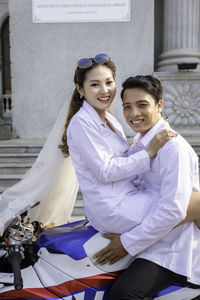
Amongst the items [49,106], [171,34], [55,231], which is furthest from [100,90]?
[171,34]

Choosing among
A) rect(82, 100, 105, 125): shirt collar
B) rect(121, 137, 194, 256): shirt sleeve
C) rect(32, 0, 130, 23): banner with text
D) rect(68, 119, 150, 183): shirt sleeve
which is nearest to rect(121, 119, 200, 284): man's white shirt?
rect(121, 137, 194, 256): shirt sleeve

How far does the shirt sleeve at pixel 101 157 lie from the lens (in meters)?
1.50

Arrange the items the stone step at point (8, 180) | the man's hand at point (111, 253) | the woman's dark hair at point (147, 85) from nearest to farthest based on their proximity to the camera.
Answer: the man's hand at point (111, 253) → the woman's dark hair at point (147, 85) → the stone step at point (8, 180)

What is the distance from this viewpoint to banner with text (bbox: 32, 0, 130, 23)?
21.1 feet

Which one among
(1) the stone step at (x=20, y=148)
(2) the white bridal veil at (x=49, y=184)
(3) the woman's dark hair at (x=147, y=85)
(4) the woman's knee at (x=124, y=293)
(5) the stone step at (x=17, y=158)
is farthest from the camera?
(1) the stone step at (x=20, y=148)

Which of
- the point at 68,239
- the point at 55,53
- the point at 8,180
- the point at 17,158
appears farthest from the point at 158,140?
the point at 55,53

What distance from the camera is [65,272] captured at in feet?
4.90

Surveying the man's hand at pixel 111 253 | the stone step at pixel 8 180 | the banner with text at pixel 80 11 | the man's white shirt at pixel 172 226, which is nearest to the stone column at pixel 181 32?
the banner with text at pixel 80 11

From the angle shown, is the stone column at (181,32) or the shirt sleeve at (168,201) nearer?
the shirt sleeve at (168,201)

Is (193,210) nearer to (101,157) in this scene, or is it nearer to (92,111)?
(101,157)

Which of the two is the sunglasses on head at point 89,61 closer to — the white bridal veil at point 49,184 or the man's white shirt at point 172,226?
the white bridal veil at point 49,184

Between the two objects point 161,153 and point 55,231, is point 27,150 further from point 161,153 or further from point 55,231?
point 161,153

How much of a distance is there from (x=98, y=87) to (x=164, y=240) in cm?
93

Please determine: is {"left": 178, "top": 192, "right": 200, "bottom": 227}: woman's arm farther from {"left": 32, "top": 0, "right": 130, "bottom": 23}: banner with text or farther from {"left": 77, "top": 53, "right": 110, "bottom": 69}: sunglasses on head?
{"left": 32, "top": 0, "right": 130, "bottom": 23}: banner with text
